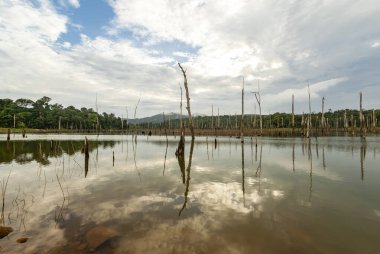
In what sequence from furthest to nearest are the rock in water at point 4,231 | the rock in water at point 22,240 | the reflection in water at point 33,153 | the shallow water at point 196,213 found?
1. the reflection in water at point 33,153
2. the rock in water at point 4,231
3. the rock in water at point 22,240
4. the shallow water at point 196,213

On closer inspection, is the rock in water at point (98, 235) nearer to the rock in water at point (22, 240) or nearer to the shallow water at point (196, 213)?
the shallow water at point (196, 213)

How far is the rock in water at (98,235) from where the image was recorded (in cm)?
581

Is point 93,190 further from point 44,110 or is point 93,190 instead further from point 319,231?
point 44,110

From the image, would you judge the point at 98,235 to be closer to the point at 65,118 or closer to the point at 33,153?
the point at 33,153

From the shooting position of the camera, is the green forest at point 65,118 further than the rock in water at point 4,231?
Yes

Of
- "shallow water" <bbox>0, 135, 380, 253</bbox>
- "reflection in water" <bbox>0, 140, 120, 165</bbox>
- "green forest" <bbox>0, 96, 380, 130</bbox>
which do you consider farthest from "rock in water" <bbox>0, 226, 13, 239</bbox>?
"green forest" <bbox>0, 96, 380, 130</bbox>

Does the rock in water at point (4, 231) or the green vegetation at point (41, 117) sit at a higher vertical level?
the green vegetation at point (41, 117)

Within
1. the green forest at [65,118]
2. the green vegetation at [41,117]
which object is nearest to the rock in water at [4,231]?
the green forest at [65,118]

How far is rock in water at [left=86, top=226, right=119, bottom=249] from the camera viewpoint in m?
5.81

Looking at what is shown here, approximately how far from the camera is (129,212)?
8.16 m

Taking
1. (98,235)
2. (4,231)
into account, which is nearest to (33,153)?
(4,231)

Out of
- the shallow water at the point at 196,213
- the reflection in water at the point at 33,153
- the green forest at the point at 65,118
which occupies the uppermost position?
the green forest at the point at 65,118

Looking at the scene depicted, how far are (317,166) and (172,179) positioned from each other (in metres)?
11.1

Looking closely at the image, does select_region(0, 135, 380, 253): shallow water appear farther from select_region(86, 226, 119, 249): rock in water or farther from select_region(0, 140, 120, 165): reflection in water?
select_region(0, 140, 120, 165): reflection in water
